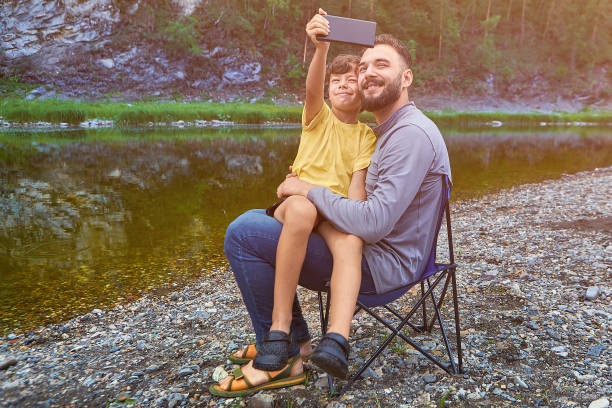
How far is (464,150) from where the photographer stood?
23.5 meters

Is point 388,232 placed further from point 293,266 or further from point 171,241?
Result: point 171,241

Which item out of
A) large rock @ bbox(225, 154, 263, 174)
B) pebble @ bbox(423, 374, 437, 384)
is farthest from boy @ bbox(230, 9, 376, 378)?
large rock @ bbox(225, 154, 263, 174)

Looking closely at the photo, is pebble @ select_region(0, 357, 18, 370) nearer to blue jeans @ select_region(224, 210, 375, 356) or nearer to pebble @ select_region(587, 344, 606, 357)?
blue jeans @ select_region(224, 210, 375, 356)

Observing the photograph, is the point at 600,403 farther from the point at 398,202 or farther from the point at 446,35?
the point at 446,35

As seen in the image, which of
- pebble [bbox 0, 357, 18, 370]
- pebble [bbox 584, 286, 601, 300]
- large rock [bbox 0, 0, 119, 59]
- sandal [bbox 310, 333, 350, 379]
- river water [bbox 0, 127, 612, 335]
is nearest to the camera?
sandal [bbox 310, 333, 350, 379]

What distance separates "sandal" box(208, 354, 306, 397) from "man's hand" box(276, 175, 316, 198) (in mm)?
1221

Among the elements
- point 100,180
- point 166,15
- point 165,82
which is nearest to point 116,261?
point 100,180

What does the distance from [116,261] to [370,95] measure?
217 inches

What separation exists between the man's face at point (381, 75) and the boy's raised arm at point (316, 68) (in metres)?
0.29

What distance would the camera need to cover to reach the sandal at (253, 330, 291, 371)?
3.01 m

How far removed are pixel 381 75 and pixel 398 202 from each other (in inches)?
36.9

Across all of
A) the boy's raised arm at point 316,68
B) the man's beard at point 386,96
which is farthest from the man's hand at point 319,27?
the man's beard at point 386,96

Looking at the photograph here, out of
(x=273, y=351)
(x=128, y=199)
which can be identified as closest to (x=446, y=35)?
(x=128, y=199)

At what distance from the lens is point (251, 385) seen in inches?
124
